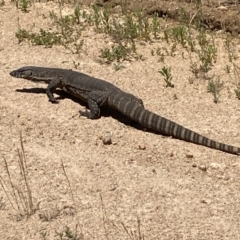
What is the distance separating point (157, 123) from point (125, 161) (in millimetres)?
770

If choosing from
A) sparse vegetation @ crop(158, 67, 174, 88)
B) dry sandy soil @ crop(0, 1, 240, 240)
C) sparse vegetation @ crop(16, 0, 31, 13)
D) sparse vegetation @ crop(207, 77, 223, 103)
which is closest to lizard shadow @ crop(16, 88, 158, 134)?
dry sandy soil @ crop(0, 1, 240, 240)

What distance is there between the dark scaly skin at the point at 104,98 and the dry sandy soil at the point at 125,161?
0.11 meters

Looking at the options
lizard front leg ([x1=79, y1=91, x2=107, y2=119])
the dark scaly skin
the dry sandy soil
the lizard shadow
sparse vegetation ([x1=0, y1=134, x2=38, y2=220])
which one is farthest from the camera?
lizard front leg ([x1=79, y1=91, x2=107, y2=119])

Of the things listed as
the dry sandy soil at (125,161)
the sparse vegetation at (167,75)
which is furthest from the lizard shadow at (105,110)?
the sparse vegetation at (167,75)

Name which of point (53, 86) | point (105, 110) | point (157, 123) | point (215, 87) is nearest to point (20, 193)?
point (157, 123)

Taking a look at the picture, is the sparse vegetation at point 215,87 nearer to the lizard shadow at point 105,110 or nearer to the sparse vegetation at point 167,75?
the sparse vegetation at point 167,75

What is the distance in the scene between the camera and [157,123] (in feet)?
24.7

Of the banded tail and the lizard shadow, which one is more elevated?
the banded tail

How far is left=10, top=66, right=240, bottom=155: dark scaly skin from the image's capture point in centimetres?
730

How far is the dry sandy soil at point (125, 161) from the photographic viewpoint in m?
5.89

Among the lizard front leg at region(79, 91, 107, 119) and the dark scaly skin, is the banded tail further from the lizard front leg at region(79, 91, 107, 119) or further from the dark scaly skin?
the lizard front leg at region(79, 91, 107, 119)

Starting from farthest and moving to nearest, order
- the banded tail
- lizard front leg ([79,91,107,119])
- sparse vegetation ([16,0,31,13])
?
sparse vegetation ([16,0,31,13]) → lizard front leg ([79,91,107,119]) → the banded tail

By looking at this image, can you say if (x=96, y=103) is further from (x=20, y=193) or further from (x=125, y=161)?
(x=20, y=193)

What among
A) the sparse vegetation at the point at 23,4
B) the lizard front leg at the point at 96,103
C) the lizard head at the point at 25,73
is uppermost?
the lizard front leg at the point at 96,103
